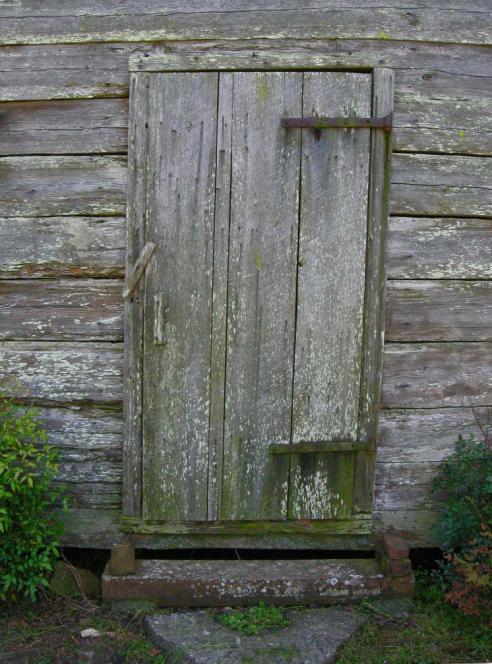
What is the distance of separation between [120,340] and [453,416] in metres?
1.70

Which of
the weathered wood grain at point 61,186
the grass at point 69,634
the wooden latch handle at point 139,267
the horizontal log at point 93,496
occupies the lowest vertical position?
the grass at point 69,634

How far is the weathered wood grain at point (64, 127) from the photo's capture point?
322 centimetres

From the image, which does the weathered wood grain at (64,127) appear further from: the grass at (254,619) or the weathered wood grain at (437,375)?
the grass at (254,619)

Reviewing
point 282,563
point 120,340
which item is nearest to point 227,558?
point 282,563

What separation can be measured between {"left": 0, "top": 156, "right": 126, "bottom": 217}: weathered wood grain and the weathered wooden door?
0.12m

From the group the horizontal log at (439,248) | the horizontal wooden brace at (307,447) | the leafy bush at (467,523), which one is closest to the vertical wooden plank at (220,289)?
the horizontal wooden brace at (307,447)

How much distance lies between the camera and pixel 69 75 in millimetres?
3229

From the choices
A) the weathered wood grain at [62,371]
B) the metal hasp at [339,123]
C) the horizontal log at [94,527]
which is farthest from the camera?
the horizontal log at [94,527]

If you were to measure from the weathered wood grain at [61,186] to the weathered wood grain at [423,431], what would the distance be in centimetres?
169

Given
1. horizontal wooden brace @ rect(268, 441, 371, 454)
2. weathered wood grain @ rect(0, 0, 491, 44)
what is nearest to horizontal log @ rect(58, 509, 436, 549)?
horizontal wooden brace @ rect(268, 441, 371, 454)

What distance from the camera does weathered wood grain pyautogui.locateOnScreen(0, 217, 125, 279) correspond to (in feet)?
10.7

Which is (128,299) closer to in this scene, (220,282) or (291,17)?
(220,282)

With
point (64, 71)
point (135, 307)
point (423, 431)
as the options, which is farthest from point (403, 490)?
point (64, 71)

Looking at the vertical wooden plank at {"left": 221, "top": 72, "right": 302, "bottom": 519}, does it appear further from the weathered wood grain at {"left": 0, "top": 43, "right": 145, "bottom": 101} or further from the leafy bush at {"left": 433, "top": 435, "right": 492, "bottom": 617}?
the leafy bush at {"left": 433, "top": 435, "right": 492, "bottom": 617}
